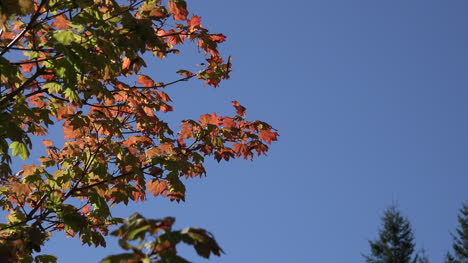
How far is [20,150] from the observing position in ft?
21.3

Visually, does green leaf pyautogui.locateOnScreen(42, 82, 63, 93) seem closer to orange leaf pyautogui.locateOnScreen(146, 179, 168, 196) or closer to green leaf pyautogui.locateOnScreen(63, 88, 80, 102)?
green leaf pyautogui.locateOnScreen(63, 88, 80, 102)

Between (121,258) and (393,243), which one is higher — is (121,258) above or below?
below

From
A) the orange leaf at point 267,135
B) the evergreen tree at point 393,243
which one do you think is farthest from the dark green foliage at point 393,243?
the orange leaf at point 267,135

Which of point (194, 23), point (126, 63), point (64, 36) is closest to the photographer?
point (64, 36)

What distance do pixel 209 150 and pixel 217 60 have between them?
140 centimetres

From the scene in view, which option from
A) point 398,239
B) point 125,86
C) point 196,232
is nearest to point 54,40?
point 125,86

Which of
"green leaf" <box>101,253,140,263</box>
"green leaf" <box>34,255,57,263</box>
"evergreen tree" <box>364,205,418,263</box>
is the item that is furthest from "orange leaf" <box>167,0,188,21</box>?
"evergreen tree" <box>364,205,418,263</box>

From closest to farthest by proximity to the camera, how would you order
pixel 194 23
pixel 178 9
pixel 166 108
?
pixel 178 9, pixel 194 23, pixel 166 108

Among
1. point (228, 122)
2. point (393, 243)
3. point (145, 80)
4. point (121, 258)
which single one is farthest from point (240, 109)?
point (393, 243)

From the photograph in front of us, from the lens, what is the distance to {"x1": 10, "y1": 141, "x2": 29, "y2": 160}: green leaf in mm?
6466

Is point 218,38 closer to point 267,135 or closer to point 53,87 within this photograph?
point 267,135

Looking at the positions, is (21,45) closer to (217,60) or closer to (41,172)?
(41,172)

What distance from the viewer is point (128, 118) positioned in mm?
8008

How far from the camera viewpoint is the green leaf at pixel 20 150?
6466mm
